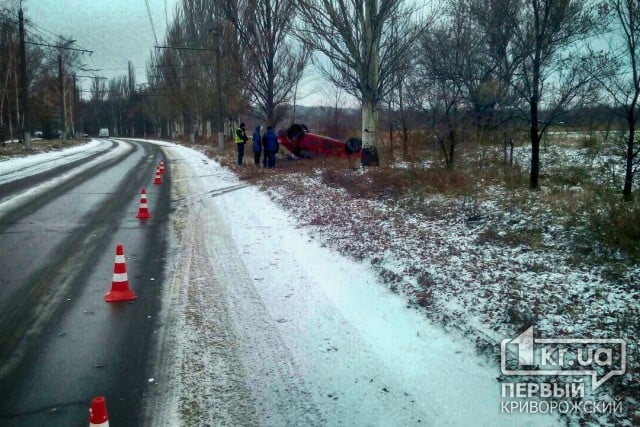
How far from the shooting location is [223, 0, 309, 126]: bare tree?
25359mm

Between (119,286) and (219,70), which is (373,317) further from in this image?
(219,70)

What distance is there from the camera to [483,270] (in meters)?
6.69

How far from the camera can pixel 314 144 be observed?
901 inches

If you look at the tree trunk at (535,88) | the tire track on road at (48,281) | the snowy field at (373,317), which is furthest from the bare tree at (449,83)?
the tire track on road at (48,281)

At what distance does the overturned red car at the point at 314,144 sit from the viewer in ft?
71.5

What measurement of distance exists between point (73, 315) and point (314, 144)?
1766cm

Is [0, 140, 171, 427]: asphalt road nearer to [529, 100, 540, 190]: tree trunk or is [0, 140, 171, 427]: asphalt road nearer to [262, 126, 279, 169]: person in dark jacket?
[529, 100, 540, 190]: tree trunk

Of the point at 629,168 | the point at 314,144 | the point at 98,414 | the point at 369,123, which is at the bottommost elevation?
the point at 98,414

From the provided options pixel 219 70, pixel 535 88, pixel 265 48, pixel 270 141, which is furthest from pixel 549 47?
pixel 219 70

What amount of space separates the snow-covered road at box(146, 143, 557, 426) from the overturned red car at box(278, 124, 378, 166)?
45.0ft

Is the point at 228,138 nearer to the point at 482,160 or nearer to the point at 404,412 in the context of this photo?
the point at 482,160

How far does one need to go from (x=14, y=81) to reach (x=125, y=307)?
51828 mm

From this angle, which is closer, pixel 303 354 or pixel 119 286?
pixel 303 354

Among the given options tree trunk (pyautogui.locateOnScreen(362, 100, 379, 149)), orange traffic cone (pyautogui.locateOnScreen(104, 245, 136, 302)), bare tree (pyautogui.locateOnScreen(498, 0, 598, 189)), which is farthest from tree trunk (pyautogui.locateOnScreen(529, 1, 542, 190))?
orange traffic cone (pyautogui.locateOnScreen(104, 245, 136, 302))
